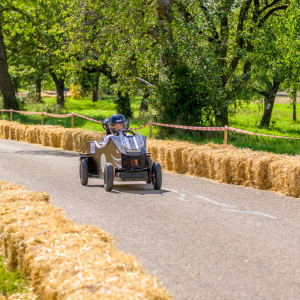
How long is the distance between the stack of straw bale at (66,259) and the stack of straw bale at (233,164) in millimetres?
5401

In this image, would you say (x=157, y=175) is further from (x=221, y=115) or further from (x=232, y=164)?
(x=221, y=115)

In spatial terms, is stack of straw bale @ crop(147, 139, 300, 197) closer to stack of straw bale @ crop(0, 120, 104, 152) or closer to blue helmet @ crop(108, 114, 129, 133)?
blue helmet @ crop(108, 114, 129, 133)

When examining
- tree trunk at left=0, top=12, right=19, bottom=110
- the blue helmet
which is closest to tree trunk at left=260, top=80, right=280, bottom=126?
tree trunk at left=0, top=12, right=19, bottom=110

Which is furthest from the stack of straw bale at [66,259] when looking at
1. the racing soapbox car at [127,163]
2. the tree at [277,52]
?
the tree at [277,52]

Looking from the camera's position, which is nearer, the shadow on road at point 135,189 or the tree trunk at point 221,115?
the shadow on road at point 135,189

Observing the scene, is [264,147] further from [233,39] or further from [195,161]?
[233,39]

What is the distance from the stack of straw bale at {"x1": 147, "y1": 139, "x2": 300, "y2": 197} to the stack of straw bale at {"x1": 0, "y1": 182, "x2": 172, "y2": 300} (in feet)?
17.7

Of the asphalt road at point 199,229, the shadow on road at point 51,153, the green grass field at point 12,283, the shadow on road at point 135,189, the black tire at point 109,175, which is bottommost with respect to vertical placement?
the shadow on road at point 51,153

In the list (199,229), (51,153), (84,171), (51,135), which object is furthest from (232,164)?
(51,135)

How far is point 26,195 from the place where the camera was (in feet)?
21.4

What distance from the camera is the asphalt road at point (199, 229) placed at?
15.6 ft

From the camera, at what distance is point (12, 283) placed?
4.61m

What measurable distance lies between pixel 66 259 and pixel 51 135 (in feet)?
A: 54.9

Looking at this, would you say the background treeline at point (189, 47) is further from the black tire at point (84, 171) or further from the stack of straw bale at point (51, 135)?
the black tire at point (84, 171)
